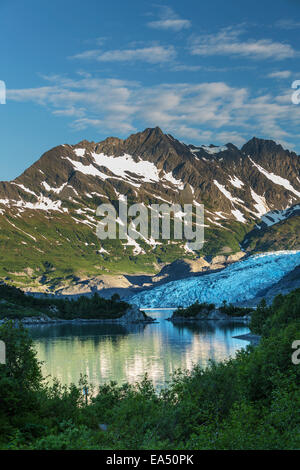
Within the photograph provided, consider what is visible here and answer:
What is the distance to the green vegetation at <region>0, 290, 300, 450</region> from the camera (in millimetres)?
23203

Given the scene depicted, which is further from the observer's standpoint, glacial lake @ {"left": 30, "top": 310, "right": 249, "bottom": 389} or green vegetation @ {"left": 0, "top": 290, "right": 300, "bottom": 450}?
glacial lake @ {"left": 30, "top": 310, "right": 249, "bottom": 389}

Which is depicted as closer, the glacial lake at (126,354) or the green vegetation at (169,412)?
the green vegetation at (169,412)

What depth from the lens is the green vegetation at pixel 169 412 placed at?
23.2 meters

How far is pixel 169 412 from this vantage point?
3116 centimetres

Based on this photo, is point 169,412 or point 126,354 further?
point 126,354

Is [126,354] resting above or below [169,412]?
below

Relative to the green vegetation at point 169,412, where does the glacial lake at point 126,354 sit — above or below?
below

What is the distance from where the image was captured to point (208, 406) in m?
33.1

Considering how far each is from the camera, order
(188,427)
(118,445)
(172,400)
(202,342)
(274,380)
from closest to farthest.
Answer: (118,445) < (188,427) < (274,380) < (172,400) < (202,342)

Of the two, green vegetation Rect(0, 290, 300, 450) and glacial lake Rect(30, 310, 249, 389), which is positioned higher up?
green vegetation Rect(0, 290, 300, 450)
